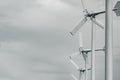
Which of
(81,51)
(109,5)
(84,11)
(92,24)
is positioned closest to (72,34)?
(92,24)

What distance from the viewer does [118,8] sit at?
160ft

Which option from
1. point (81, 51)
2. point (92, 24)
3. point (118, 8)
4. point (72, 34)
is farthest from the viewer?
point (81, 51)

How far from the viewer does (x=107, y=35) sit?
44.9 meters

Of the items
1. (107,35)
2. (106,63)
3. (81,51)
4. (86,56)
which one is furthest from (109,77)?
(81,51)

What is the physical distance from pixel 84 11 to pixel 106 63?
43.4 m

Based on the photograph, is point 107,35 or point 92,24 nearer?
point 107,35

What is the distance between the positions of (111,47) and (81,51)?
9700cm

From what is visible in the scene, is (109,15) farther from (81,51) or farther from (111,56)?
(81,51)

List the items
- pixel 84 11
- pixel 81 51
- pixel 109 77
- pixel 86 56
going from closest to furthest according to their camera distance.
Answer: pixel 109 77
pixel 84 11
pixel 86 56
pixel 81 51

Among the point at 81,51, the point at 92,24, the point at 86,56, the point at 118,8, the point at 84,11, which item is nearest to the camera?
the point at 118,8

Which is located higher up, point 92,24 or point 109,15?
point 92,24

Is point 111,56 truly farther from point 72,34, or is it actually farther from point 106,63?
point 72,34

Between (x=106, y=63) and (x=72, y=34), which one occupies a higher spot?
(x=72, y=34)

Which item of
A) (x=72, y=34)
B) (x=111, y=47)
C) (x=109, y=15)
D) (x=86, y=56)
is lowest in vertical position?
(x=111, y=47)
